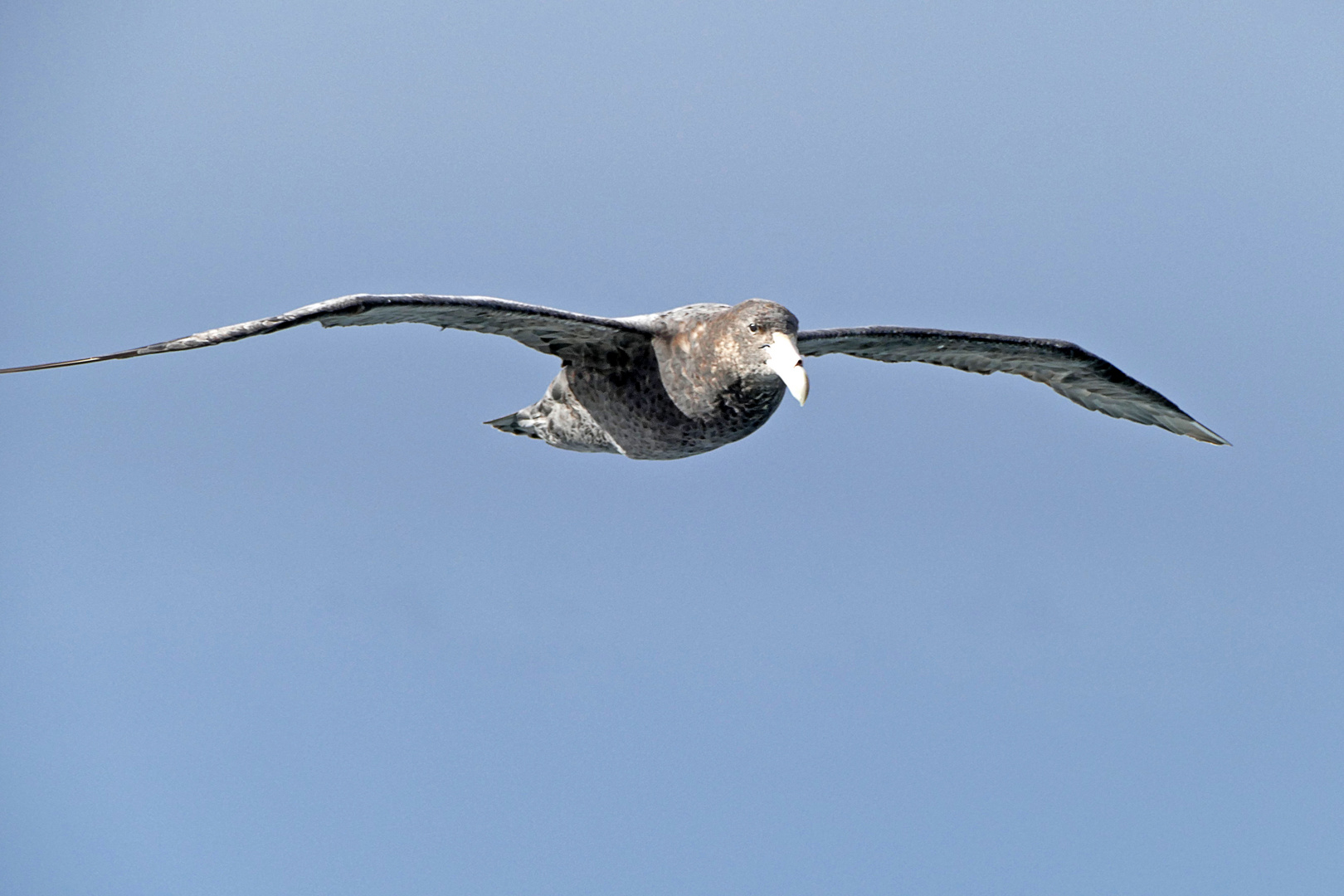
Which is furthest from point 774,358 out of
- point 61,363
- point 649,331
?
point 61,363

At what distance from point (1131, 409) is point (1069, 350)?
2126 mm

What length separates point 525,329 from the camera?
11164 mm

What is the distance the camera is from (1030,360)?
1356 cm

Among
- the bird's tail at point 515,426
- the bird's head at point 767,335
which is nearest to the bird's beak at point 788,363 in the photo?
the bird's head at point 767,335

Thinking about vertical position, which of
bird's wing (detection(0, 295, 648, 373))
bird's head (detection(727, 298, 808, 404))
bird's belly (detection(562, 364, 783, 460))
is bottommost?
bird's belly (detection(562, 364, 783, 460))

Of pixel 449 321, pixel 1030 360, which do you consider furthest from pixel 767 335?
pixel 1030 360

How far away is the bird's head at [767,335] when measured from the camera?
9.88 m

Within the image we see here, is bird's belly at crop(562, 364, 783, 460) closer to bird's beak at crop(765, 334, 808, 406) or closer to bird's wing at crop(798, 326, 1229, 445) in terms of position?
bird's beak at crop(765, 334, 808, 406)

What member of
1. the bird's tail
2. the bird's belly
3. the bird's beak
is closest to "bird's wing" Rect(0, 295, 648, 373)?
the bird's belly

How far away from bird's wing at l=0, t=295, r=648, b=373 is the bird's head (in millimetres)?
1269

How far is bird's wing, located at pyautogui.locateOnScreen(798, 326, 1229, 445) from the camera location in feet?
41.2

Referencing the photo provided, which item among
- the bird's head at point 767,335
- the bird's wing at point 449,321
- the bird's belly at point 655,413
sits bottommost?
the bird's belly at point 655,413

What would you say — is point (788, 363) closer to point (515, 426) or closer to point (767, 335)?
point (767, 335)

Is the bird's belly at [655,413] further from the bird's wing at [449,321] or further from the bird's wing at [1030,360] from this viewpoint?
the bird's wing at [1030,360]
